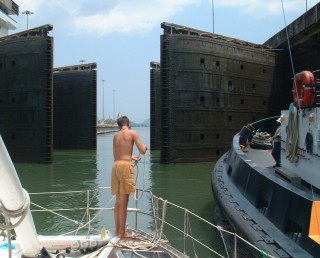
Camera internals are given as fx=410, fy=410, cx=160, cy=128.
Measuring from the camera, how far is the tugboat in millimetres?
4592

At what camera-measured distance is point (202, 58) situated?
19656 mm

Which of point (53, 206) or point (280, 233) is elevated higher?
point (280, 233)

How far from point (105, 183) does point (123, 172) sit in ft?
35.8

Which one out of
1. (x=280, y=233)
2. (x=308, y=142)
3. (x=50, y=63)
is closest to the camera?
(x=280, y=233)

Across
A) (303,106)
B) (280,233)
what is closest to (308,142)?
(303,106)

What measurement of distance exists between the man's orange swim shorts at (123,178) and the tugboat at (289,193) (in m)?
1.77

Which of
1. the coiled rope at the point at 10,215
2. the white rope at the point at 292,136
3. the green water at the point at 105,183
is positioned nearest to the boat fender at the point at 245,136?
the green water at the point at 105,183

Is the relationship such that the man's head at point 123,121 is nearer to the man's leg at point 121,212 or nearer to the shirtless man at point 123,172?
the shirtless man at point 123,172

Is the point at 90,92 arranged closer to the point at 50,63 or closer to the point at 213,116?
the point at 50,63

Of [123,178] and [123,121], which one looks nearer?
[123,178]

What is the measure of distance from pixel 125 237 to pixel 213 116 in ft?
53.1

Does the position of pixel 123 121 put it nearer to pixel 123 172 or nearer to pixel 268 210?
pixel 123 172

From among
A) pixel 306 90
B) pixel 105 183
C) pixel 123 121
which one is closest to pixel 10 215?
pixel 123 121

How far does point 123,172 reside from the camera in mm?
4074
